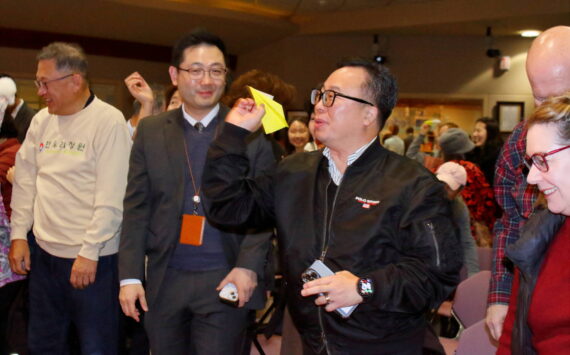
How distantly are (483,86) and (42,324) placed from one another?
815cm

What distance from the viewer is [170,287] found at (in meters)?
2.22

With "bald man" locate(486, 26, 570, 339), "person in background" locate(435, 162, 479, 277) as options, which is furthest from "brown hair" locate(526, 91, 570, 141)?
"person in background" locate(435, 162, 479, 277)

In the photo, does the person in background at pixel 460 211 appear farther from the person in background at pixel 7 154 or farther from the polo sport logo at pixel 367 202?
the person in background at pixel 7 154

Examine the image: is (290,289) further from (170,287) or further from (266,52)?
(266,52)

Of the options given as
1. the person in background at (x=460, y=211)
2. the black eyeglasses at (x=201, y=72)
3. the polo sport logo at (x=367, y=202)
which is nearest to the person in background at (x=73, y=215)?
the black eyeglasses at (x=201, y=72)

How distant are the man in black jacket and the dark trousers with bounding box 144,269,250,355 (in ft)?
1.42

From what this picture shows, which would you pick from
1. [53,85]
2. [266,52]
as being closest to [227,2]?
[266,52]

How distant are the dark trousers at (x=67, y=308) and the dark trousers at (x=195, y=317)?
556mm

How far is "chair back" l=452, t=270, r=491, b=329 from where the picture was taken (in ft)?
9.36

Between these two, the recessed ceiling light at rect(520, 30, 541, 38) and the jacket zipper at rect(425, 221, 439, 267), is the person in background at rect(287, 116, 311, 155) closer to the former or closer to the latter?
the jacket zipper at rect(425, 221, 439, 267)

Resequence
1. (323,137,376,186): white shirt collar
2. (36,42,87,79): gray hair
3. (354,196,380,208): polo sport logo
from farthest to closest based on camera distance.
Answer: (36,42,87,79): gray hair < (323,137,376,186): white shirt collar < (354,196,380,208): polo sport logo

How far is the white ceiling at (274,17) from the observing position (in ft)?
25.2

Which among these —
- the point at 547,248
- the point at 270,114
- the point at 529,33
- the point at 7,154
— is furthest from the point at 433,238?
the point at 529,33

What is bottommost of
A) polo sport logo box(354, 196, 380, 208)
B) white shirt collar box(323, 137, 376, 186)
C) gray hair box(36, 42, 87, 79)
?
polo sport logo box(354, 196, 380, 208)
